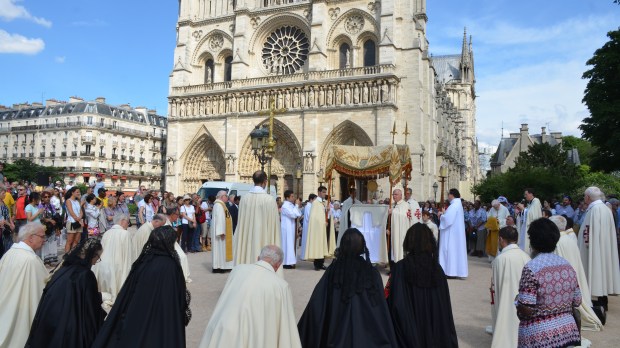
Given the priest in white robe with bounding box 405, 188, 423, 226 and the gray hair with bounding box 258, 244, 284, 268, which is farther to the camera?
the priest in white robe with bounding box 405, 188, 423, 226

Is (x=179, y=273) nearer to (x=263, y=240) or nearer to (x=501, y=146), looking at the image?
(x=263, y=240)

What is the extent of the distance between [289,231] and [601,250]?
6.32 m

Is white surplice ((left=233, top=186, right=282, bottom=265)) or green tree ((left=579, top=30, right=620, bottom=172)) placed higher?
green tree ((left=579, top=30, right=620, bottom=172))

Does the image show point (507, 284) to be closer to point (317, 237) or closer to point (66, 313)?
point (66, 313)

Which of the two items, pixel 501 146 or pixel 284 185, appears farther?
pixel 501 146

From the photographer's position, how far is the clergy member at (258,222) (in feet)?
22.5

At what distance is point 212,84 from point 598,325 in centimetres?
3010

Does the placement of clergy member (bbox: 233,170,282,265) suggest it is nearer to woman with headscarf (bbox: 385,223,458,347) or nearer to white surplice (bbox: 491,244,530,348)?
woman with headscarf (bbox: 385,223,458,347)

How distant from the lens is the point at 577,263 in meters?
5.85

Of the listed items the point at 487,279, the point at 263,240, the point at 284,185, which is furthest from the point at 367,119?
the point at 263,240

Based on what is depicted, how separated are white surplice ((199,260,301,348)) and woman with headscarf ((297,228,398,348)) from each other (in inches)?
18.2

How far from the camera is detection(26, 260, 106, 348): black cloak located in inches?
143

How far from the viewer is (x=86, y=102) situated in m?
51.3

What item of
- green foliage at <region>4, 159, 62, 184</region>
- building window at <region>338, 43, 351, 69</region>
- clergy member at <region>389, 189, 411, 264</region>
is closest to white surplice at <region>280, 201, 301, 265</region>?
clergy member at <region>389, 189, 411, 264</region>
